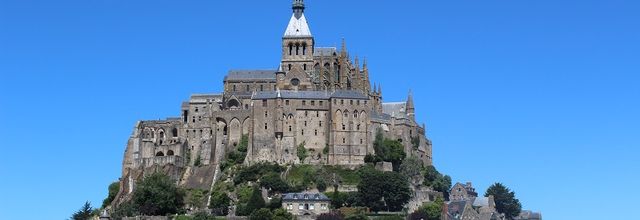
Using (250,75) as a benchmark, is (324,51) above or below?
above

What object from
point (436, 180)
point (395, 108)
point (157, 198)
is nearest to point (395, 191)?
point (436, 180)

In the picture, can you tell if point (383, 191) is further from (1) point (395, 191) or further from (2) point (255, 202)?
(2) point (255, 202)

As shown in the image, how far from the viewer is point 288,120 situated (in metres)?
134

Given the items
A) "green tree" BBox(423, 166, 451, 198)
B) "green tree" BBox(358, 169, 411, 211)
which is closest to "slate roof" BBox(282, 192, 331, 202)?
"green tree" BBox(358, 169, 411, 211)

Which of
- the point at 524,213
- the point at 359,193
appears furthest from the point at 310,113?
the point at 524,213

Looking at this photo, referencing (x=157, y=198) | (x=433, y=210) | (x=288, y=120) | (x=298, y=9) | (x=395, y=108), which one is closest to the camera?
(x=157, y=198)

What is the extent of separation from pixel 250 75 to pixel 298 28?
310 inches

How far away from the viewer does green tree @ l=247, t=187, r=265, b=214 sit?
121500 mm

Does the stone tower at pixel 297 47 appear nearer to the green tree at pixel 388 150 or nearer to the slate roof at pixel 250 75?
the slate roof at pixel 250 75

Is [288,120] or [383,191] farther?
[288,120]

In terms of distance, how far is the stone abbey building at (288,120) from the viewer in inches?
5251

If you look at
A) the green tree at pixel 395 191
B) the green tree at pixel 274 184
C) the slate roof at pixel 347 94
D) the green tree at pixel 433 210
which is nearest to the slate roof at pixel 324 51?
the slate roof at pixel 347 94

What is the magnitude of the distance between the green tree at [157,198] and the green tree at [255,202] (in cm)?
841

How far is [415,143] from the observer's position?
140 metres
